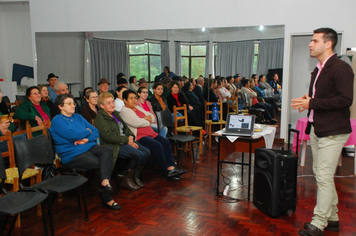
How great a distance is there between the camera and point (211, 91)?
260 inches

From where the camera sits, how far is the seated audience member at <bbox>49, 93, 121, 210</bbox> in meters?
3.24

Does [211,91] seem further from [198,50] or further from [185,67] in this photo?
[198,50]

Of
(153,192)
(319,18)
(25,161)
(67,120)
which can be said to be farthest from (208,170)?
(319,18)

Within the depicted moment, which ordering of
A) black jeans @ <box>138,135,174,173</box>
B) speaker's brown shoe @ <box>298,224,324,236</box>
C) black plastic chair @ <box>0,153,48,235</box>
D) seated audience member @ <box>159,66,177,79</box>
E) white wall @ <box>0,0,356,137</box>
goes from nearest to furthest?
Result: black plastic chair @ <box>0,153,48,235</box> → speaker's brown shoe @ <box>298,224,324,236</box> → black jeans @ <box>138,135,174,173</box> → white wall @ <box>0,0,356,137</box> → seated audience member @ <box>159,66,177,79</box>

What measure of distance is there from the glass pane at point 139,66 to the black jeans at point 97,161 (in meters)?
3.50

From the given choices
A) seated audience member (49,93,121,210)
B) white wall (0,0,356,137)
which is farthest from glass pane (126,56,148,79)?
seated audience member (49,93,121,210)

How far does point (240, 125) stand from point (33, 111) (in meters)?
2.60

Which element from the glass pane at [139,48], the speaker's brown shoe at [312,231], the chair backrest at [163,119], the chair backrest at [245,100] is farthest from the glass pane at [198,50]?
the speaker's brown shoe at [312,231]

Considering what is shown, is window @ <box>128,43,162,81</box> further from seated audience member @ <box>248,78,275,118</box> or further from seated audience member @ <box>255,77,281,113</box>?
seated audience member @ <box>255,77,281,113</box>

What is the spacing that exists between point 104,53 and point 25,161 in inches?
165

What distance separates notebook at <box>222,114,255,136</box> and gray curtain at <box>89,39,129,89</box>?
3631 mm

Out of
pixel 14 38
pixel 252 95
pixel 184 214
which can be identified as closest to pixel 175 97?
pixel 252 95

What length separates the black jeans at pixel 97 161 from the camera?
10.7 ft

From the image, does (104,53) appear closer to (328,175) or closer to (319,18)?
(319,18)
